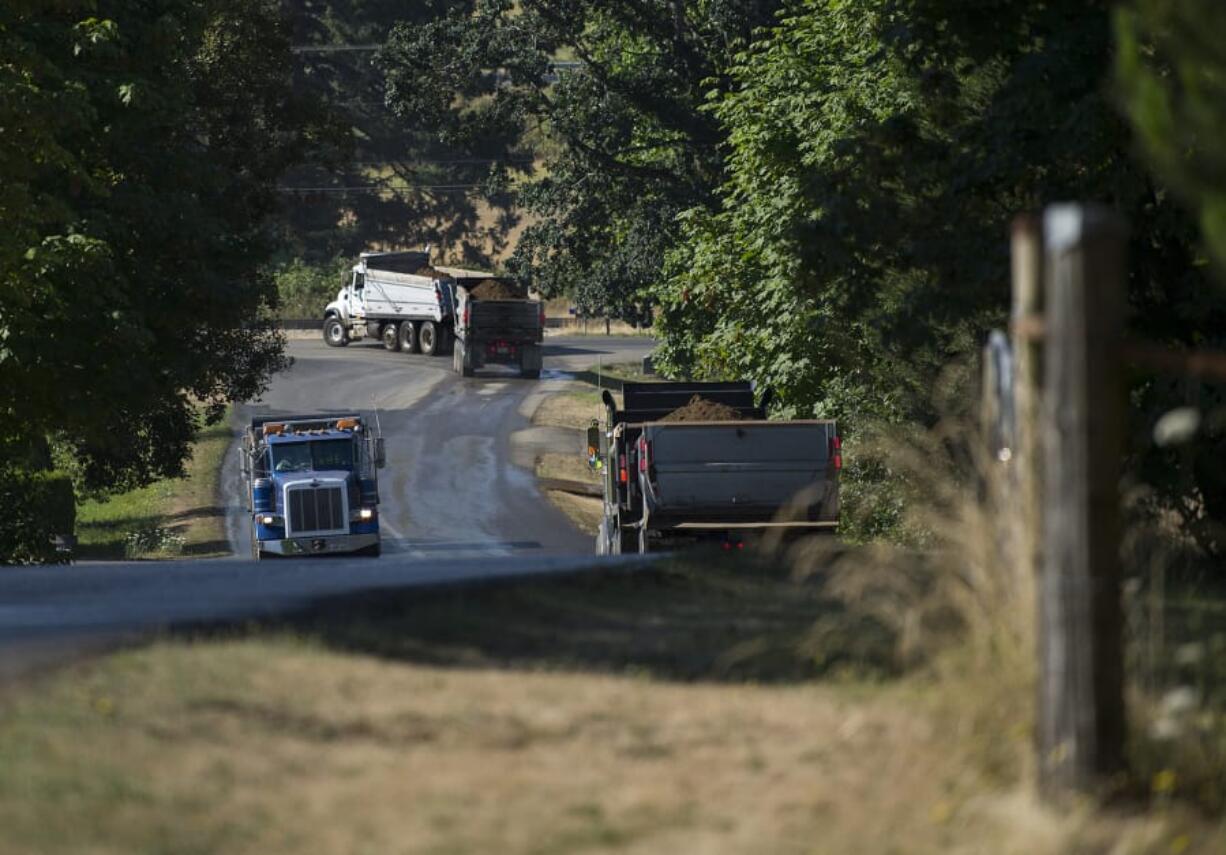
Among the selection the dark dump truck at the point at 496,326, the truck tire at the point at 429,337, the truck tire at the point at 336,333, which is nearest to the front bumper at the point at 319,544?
the dark dump truck at the point at 496,326

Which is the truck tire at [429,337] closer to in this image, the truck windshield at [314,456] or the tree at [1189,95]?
the truck windshield at [314,456]

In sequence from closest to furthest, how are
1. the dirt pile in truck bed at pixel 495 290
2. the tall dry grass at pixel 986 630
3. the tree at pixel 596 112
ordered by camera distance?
the tall dry grass at pixel 986 630
the tree at pixel 596 112
the dirt pile in truck bed at pixel 495 290

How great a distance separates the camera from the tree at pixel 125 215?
26375mm

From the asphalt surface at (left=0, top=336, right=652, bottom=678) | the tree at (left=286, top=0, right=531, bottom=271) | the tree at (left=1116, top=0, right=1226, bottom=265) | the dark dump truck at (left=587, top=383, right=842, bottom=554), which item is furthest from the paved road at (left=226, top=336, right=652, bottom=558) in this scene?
the tree at (left=1116, top=0, right=1226, bottom=265)

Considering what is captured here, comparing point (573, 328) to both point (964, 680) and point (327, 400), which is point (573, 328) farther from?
point (964, 680)

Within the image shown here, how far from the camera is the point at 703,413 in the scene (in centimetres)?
2625

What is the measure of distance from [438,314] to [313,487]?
1266 inches

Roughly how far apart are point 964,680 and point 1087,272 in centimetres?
186

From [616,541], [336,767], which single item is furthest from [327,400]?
[336,767]

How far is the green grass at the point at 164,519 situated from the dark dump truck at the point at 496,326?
33.5ft

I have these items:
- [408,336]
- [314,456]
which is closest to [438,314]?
[408,336]

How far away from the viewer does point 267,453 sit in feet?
107

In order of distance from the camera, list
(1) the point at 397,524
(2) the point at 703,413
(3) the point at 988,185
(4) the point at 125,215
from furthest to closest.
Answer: (1) the point at 397,524, (4) the point at 125,215, (2) the point at 703,413, (3) the point at 988,185

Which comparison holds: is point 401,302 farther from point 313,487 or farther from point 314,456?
point 313,487
